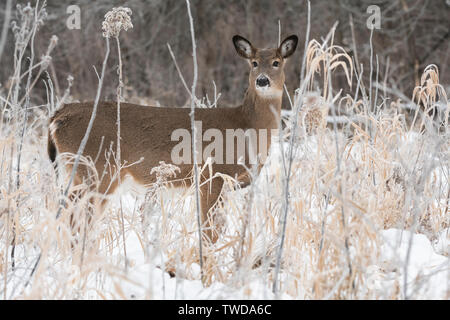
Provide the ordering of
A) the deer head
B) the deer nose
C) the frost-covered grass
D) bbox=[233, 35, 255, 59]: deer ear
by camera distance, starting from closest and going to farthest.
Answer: the frost-covered grass
the deer nose
the deer head
bbox=[233, 35, 255, 59]: deer ear

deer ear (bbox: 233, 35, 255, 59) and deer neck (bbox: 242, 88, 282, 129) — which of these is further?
deer ear (bbox: 233, 35, 255, 59)

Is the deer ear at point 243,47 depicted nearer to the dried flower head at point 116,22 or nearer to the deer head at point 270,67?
the deer head at point 270,67

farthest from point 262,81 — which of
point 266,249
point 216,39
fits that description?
point 216,39

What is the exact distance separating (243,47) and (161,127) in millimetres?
1188

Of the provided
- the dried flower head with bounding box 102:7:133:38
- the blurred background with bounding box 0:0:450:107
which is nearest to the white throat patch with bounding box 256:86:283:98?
the dried flower head with bounding box 102:7:133:38

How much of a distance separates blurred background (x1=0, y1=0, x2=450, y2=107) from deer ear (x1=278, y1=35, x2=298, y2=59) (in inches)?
253

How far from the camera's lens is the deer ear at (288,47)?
4.95 metres

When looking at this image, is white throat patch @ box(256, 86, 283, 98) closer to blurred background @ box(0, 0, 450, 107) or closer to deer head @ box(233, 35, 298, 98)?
deer head @ box(233, 35, 298, 98)

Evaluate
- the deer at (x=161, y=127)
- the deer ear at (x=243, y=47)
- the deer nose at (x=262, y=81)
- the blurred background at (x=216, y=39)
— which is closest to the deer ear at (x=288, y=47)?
the deer at (x=161, y=127)

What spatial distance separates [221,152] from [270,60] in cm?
92

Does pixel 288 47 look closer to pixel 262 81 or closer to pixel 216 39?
pixel 262 81

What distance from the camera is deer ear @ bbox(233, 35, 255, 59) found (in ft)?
16.6

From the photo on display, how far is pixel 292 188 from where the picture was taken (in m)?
3.88

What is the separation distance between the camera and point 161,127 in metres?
4.42
